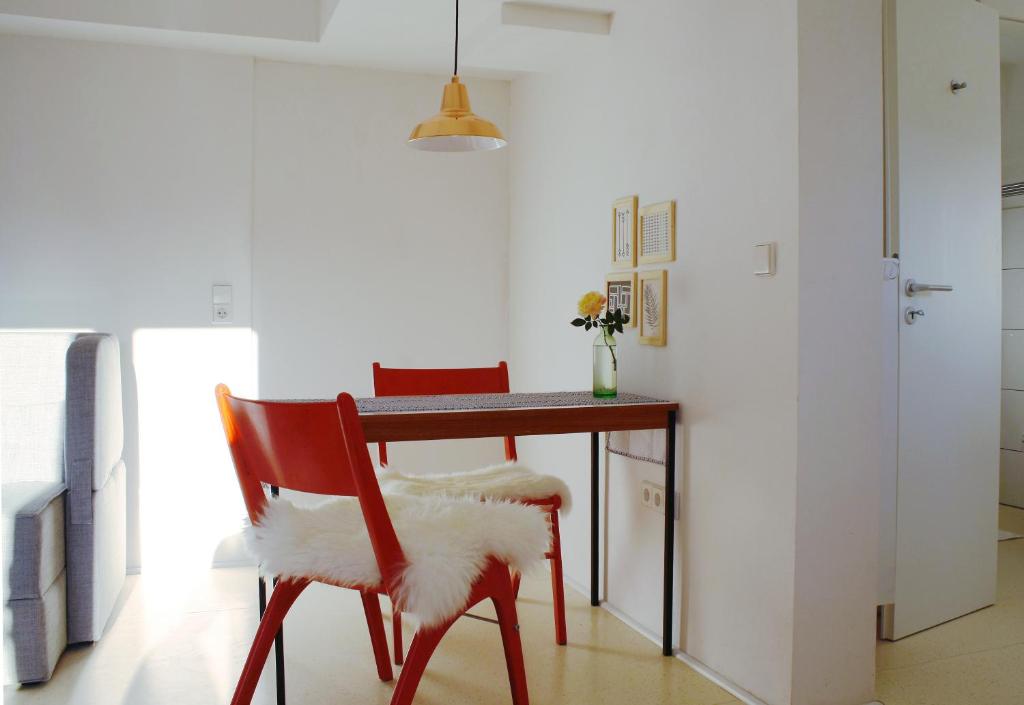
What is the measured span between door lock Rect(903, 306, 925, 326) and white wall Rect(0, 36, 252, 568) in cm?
242

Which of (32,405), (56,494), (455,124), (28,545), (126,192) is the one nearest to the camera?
(28,545)

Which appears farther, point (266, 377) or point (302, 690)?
point (266, 377)

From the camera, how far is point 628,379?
110 inches

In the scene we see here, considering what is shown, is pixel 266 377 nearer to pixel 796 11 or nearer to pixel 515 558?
pixel 515 558

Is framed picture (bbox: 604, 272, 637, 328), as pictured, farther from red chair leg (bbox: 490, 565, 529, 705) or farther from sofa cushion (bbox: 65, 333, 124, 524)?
sofa cushion (bbox: 65, 333, 124, 524)

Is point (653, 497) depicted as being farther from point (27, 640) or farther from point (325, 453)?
point (27, 640)

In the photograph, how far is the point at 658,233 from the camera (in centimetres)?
261

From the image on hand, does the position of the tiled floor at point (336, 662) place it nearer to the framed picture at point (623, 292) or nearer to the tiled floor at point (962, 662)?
the tiled floor at point (962, 662)

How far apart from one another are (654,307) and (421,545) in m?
1.22

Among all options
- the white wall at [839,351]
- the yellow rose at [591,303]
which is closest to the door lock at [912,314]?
the white wall at [839,351]

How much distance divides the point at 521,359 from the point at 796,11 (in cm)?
197

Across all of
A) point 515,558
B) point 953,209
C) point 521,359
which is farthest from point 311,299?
point 953,209

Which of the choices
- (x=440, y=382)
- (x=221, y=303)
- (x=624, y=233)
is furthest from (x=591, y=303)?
(x=221, y=303)

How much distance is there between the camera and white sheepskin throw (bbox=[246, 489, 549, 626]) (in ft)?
5.40
